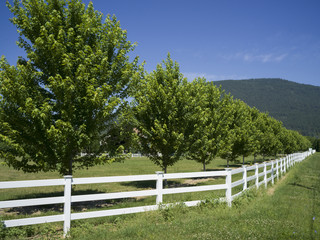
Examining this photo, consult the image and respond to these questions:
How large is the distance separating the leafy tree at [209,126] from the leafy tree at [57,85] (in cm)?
756

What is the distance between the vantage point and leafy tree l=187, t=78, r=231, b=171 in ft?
56.1

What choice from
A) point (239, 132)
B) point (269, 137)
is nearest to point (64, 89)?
point (239, 132)

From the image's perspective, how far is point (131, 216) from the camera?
7.33 metres

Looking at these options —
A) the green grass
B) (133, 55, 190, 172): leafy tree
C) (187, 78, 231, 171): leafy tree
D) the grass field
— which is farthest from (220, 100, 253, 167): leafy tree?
the grass field

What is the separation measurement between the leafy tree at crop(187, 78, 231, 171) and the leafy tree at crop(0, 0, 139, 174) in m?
7.56

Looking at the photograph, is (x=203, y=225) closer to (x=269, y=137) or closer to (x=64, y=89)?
(x=64, y=89)

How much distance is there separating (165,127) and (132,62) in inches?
175

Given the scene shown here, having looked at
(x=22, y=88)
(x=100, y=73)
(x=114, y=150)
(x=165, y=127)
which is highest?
(x=100, y=73)

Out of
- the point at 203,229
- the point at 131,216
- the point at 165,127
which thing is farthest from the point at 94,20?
the point at 203,229

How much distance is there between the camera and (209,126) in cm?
1991

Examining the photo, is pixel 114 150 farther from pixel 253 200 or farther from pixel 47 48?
pixel 253 200

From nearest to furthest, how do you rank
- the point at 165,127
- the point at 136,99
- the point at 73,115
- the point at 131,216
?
the point at 131,216, the point at 73,115, the point at 165,127, the point at 136,99

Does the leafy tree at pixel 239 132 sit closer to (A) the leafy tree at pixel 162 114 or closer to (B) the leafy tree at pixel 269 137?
(B) the leafy tree at pixel 269 137

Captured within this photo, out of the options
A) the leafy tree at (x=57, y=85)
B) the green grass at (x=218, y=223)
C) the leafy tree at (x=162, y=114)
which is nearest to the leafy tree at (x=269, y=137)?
the leafy tree at (x=162, y=114)
